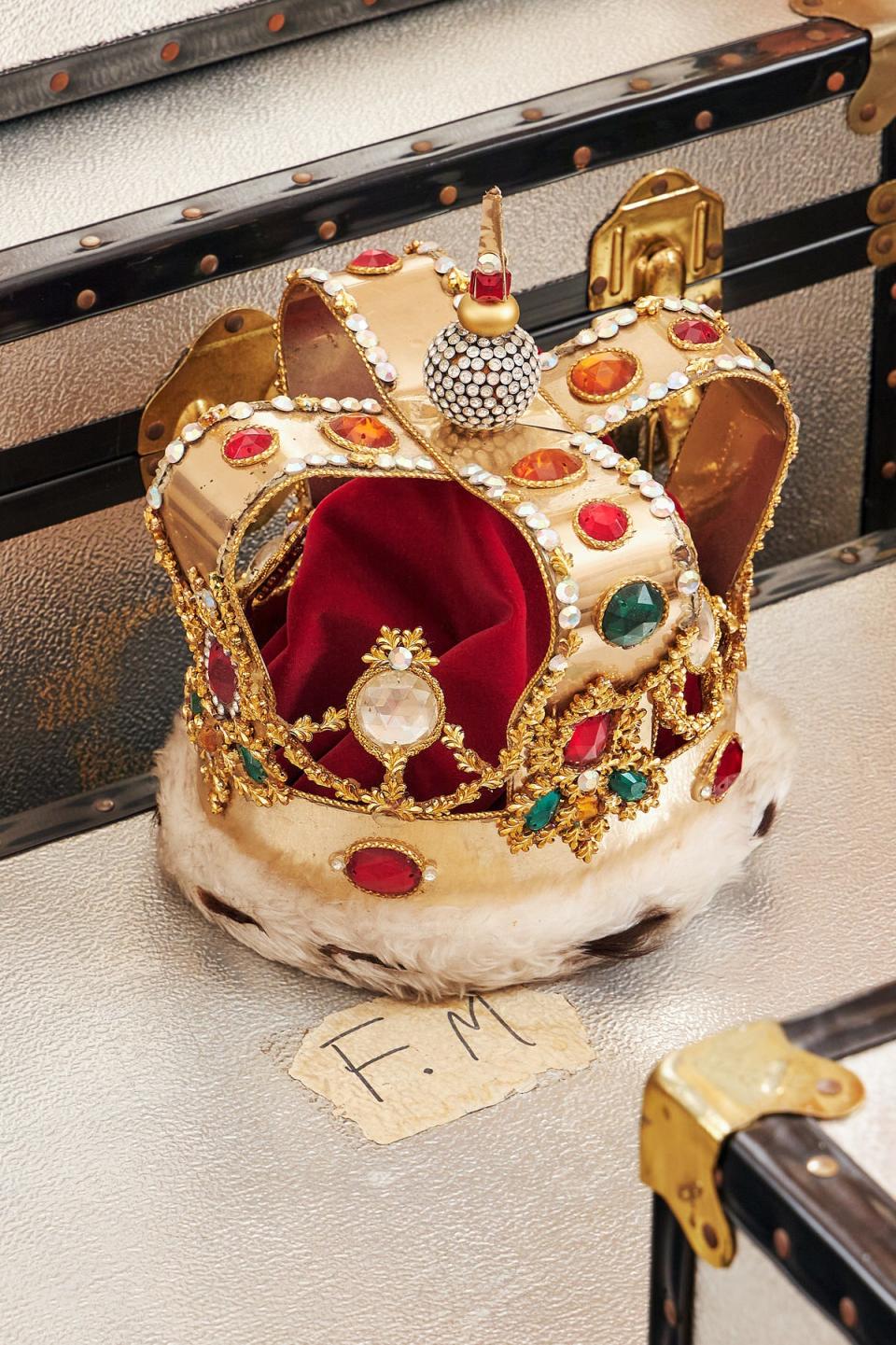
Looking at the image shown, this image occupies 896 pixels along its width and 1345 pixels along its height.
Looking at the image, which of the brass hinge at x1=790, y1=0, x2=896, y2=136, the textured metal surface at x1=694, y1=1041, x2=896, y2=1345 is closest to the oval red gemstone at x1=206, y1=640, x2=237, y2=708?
the textured metal surface at x1=694, y1=1041, x2=896, y2=1345

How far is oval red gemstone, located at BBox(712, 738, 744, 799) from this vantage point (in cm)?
83

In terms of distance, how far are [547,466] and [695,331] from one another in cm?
11

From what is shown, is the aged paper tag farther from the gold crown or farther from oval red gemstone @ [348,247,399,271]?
oval red gemstone @ [348,247,399,271]

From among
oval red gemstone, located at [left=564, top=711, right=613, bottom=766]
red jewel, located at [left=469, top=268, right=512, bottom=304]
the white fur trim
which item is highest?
red jewel, located at [left=469, top=268, right=512, bottom=304]

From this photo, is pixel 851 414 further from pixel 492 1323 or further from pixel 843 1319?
pixel 843 1319

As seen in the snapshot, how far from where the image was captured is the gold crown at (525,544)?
0.73 metres

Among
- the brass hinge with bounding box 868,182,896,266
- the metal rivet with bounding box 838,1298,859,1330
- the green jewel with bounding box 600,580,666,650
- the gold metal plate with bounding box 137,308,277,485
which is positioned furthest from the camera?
the brass hinge with bounding box 868,182,896,266

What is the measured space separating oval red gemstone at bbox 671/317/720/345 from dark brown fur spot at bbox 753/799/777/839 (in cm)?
23

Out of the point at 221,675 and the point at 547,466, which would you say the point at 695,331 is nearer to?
the point at 547,466

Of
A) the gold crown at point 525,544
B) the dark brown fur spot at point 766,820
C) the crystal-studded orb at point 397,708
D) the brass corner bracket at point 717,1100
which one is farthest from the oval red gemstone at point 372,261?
the brass corner bracket at point 717,1100

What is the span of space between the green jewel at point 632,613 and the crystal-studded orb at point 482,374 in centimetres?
9

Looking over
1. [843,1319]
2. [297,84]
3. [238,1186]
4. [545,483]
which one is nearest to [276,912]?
[238,1186]

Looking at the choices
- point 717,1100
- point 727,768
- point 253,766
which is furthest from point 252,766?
point 717,1100

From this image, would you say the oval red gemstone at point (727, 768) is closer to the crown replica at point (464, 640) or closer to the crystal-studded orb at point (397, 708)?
the crown replica at point (464, 640)
